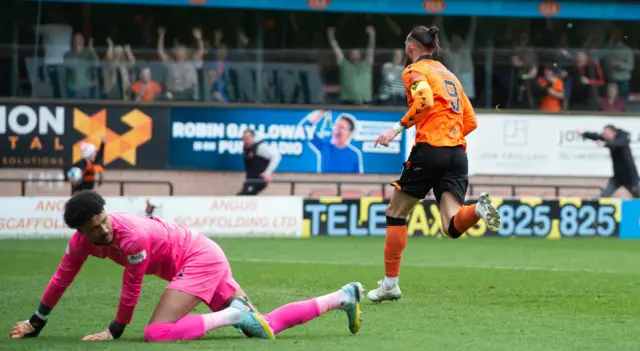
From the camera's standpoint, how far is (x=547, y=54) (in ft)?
85.9

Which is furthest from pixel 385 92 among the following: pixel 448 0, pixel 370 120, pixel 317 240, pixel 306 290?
pixel 306 290

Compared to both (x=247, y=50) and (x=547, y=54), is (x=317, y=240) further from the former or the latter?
(x=547, y=54)

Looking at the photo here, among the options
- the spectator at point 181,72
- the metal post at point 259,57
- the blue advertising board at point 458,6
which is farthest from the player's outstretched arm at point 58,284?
the blue advertising board at point 458,6

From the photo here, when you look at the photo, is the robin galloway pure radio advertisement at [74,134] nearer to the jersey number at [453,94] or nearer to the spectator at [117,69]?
the spectator at [117,69]

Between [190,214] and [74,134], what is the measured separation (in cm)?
485

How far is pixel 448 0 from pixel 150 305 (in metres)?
16.6

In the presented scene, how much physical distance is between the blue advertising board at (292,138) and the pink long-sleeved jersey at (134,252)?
16.6m

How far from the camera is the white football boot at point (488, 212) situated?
971cm

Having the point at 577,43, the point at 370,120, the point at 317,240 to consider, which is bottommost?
the point at 317,240

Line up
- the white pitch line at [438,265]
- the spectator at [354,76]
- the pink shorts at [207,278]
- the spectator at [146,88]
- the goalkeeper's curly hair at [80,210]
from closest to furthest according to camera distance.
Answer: the goalkeeper's curly hair at [80,210]
the pink shorts at [207,278]
the white pitch line at [438,265]
the spectator at [146,88]
the spectator at [354,76]

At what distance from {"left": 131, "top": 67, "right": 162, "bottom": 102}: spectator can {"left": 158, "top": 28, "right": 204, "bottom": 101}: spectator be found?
0.77 feet

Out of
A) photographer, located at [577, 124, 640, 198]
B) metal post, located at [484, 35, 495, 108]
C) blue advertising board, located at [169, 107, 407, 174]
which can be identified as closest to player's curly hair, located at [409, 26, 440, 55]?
blue advertising board, located at [169, 107, 407, 174]

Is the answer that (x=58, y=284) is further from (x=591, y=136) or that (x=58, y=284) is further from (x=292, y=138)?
(x=591, y=136)

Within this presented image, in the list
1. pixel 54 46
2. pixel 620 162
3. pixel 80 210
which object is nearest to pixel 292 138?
pixel 54 46
